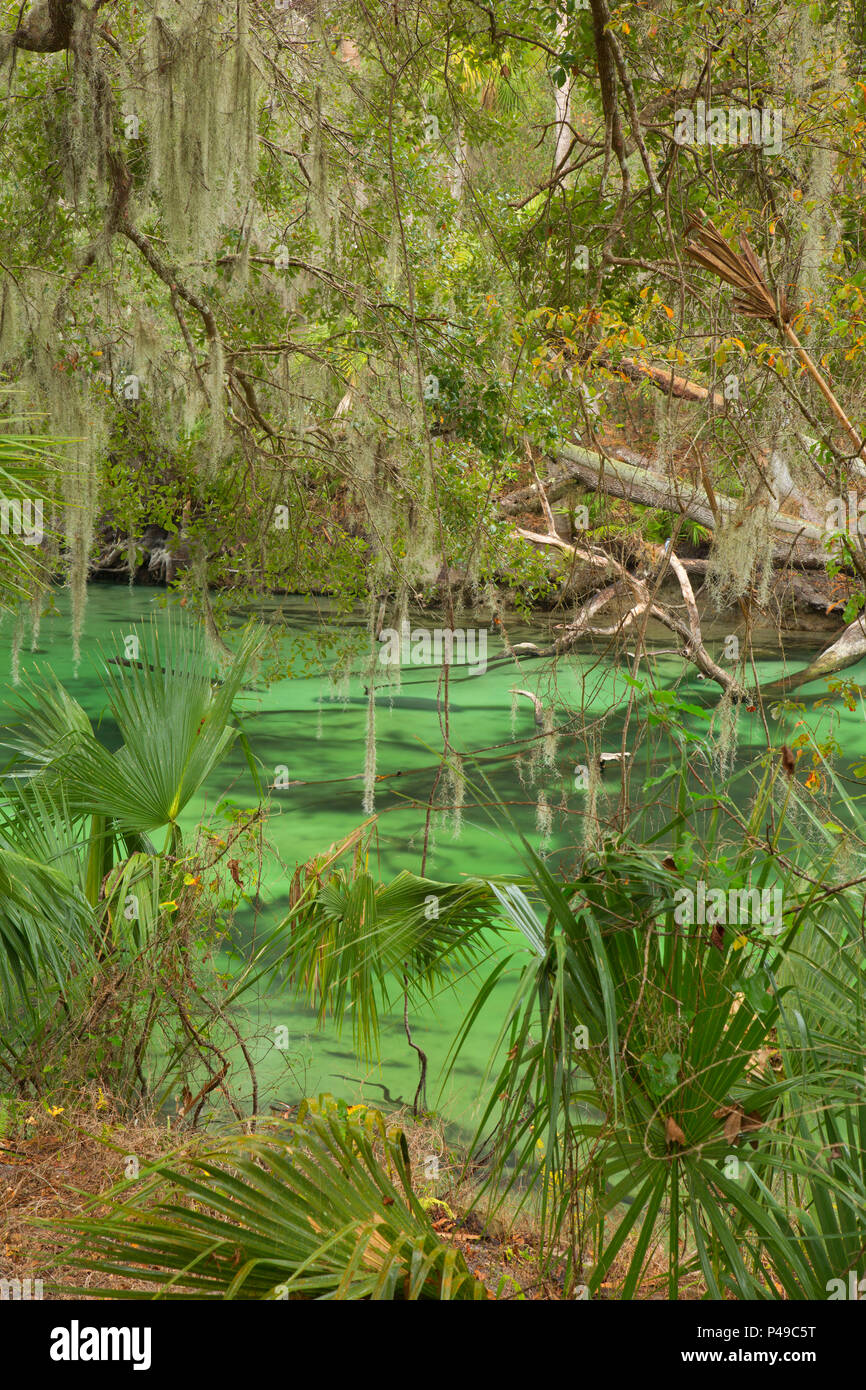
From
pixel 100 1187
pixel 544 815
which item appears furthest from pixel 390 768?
pixel 100 1187

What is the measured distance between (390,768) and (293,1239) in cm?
1026

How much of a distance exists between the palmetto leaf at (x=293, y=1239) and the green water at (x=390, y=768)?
1.82 metres

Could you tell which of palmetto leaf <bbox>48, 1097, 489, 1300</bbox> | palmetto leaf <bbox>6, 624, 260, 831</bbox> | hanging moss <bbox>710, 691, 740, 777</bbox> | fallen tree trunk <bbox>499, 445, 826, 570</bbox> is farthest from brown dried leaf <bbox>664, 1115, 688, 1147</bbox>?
fallen tree trunk <bbox>499, 445, 826, 570</bbox>

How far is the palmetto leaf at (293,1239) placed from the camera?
5.00 feet

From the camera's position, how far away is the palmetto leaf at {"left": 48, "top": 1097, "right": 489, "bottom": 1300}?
152 centimetres

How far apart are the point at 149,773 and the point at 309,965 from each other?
88 cm

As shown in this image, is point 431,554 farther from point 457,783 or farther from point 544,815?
point 544,815

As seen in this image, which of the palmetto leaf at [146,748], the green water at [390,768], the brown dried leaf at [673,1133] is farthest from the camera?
the green water at [390,768]

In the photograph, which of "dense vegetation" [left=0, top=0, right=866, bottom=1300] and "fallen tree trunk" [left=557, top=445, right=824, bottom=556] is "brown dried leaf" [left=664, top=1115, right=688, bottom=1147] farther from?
"fallen tree trunk" [left=557, top=445, right=824, bottom=556]

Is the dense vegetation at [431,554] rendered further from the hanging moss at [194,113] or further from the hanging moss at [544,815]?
the hanging moss at [544,815]

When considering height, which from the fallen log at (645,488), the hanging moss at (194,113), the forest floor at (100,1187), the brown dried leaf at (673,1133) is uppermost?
the hanging moss at (194,113)

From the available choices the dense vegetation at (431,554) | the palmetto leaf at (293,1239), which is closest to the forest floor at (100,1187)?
the dense vegetation at (431,554)
